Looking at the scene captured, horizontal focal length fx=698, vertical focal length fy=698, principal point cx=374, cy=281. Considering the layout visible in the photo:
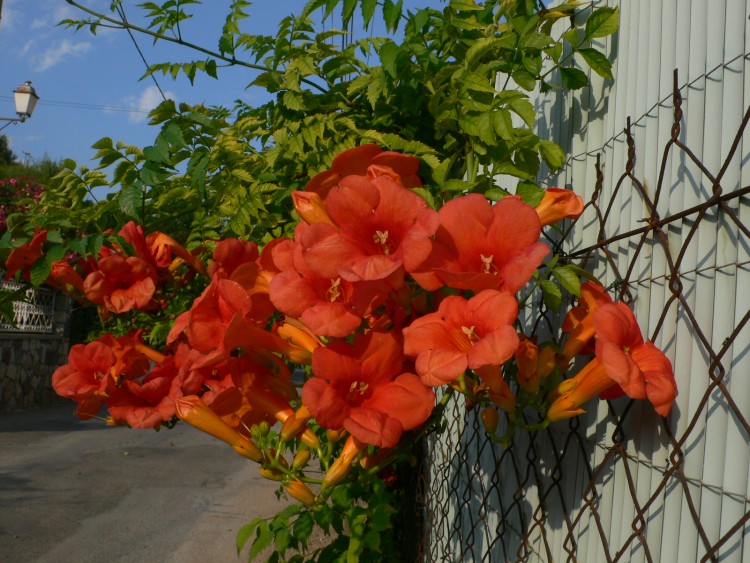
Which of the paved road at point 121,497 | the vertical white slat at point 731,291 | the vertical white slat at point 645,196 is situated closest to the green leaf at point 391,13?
the vertical white slat at point 645,196

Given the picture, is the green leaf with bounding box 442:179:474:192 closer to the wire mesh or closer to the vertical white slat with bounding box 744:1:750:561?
the wire mesh

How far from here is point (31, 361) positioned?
15547 millimetres

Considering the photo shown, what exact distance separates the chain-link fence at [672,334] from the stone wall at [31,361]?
47.7 ft

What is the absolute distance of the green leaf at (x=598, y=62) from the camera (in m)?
1.48

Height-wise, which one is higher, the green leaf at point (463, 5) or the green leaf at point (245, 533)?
the green leaf at point (463, 5)

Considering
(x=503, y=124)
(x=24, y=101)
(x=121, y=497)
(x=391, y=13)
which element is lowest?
(x=121, y=497)

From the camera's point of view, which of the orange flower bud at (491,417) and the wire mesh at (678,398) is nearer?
the wire mesh at (678,398)

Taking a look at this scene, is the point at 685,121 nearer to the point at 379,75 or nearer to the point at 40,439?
the point at 379,75

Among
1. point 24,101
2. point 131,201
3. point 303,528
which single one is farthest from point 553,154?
point 24,101

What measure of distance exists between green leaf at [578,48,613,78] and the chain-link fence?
9cm

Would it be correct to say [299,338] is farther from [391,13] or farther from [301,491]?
[391,13]

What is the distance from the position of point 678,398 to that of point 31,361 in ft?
54.7

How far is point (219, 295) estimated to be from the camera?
1.32 metres

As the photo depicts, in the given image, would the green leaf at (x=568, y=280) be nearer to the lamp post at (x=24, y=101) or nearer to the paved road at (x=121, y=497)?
the paved road at (x=121, y=497)
